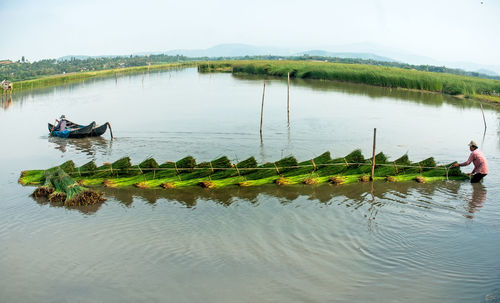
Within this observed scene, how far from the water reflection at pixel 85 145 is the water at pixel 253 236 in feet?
0.30

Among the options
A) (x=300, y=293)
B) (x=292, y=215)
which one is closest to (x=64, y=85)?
(x=292, y=215)

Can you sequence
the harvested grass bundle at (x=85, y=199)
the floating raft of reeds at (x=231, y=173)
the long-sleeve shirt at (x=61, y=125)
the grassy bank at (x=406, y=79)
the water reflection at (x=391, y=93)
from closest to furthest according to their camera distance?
1. the harvested grass bundle at (x=85, y=199)
2. the floating raft of reeds at (x=231, y=173)
3. the long-sleeve shirt at (x=61, y=125)
4. the water reflection at (x=391, y=93)
5. the grassy bank at (x=406, y=79)

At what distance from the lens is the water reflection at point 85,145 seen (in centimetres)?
1415

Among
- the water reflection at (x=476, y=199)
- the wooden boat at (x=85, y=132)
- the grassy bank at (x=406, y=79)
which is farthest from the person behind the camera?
the grassy bank at (x=406, y=79)

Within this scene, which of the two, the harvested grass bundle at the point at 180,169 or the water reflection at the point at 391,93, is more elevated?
the water reflection at the point at 391,93

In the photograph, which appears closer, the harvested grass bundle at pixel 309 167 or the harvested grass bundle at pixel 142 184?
the harvested grass bundle at pixel 142 184

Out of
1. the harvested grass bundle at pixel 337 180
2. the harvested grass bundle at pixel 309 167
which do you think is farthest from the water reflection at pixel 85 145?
the harvested grass bundle at pixel 337 180

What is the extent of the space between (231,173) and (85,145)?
7599 mm

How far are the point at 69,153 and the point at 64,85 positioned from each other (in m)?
27.4

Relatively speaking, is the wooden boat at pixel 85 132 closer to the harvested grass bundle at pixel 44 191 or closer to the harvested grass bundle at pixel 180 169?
the harvested grass bundle at pixel 44 191

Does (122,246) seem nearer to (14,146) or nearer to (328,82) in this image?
(14,146)

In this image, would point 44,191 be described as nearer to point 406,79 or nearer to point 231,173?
point 231,173

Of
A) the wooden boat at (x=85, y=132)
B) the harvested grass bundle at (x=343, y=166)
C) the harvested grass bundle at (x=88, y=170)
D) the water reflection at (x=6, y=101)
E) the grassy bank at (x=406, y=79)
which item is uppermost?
the grassy bank at (x=406, y=79)

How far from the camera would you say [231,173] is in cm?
996
